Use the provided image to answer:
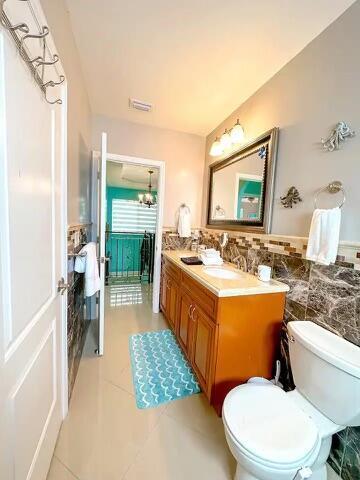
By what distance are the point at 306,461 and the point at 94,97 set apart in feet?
10.1

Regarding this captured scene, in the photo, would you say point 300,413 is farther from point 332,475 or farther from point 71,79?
point 71,79

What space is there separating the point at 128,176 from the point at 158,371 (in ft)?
13.0

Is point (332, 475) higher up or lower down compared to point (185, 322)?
lower down

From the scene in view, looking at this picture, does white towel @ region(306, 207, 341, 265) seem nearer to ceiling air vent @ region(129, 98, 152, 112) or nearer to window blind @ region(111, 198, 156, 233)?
ceiling air vent @ region(129, 98, 152, 112)

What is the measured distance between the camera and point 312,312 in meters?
1.32

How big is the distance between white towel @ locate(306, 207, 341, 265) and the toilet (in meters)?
0.42

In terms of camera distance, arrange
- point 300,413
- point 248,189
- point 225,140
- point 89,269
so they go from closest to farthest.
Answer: point 300,413
point 89,269
point 248,189
point 225,140

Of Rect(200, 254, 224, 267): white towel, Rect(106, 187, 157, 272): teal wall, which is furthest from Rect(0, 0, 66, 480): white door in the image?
Rect(106, 187, 157, 272): teal wall

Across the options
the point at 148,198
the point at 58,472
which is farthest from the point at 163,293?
the point at 148,198

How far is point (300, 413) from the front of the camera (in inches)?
39.5

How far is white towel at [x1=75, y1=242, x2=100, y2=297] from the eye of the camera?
1704mm

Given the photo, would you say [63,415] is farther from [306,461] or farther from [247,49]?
[247,49]

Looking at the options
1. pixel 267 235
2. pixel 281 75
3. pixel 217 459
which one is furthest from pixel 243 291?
pixel 281 75

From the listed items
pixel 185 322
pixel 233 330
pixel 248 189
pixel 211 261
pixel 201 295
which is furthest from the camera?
pixel 211 261
